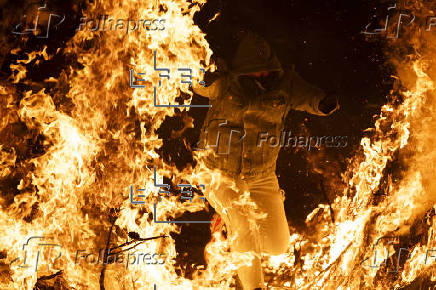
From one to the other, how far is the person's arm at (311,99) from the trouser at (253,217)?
2.69ft

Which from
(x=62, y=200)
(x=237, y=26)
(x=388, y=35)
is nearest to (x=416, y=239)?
(x=388, y=35)

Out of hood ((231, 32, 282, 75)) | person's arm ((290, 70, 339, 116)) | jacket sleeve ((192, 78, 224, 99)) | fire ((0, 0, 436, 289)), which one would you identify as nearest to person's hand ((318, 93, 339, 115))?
person's arm ((290, 70, 339, 116))

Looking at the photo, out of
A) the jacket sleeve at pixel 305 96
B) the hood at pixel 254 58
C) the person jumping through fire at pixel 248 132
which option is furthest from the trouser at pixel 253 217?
the hood at pixel 254 58

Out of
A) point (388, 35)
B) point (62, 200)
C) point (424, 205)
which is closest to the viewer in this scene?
point (62, 200)

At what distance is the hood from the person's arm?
30 centimetres

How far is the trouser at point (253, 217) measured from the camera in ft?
12.5

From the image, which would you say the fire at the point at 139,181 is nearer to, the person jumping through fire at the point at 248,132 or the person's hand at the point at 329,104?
the person jumping through fire at the point at 248,132

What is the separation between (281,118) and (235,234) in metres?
1.32

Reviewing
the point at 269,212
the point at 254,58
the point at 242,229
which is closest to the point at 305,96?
the point at 254,58

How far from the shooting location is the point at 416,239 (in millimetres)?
4641

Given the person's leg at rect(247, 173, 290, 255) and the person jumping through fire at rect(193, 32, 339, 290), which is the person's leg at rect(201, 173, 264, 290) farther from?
the person's leg at rect(247, 173, 290, 255)

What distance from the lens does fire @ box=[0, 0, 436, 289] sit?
4176mm

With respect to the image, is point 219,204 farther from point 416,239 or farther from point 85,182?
point 416,239

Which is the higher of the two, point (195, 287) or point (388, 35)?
point (388, 35)
